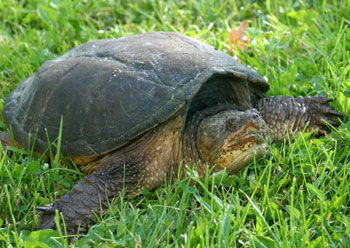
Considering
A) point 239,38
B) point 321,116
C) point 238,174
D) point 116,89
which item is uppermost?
point 116,89

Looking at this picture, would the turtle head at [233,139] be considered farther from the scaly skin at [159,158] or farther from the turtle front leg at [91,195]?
the turtle front leg at [91,195]

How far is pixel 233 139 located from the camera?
2990mm

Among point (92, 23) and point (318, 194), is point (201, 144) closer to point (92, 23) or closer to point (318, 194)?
point (318, 194)

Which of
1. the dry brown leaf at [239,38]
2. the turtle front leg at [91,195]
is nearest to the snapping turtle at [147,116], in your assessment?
the turtle front leg at [91,195]

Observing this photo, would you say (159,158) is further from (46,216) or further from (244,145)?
(46,216)

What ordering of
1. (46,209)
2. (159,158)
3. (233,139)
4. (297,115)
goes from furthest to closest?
(297,115) → (159,158) → (233,139) → (46,209)

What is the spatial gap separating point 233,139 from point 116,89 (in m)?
0.63

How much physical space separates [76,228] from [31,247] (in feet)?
1.03

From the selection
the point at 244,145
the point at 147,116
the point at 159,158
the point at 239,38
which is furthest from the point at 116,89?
the point at 239,38

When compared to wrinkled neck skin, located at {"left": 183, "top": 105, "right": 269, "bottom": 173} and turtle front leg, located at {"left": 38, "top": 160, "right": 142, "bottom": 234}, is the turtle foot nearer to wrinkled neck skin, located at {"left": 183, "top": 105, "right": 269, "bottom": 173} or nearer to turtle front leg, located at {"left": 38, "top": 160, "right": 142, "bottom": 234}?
wrinkled neck skin, located at {"left": 183, "top": 105, "right": 269, "bottom": 173}

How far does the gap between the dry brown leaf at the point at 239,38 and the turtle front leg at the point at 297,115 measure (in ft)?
3.12

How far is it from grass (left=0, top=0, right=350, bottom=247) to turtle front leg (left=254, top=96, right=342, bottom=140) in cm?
9

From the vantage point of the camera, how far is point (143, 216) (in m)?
2.72

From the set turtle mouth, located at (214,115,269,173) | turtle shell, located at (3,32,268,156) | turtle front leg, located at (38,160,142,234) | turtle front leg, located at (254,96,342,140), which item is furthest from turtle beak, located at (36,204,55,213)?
turtle front leg, located at (254,96,342,140)
